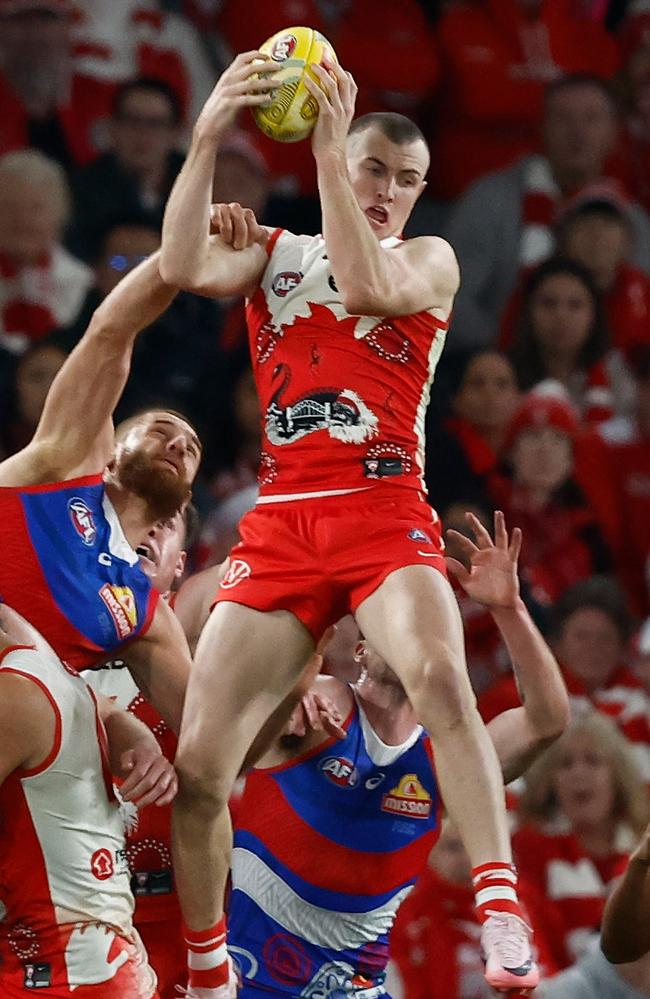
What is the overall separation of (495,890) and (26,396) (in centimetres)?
381

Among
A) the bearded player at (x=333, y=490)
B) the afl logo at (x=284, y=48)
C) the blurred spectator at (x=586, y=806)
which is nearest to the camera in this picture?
the bearded player at (x=333, y=490)

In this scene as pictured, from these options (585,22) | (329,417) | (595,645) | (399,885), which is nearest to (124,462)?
(329,417)

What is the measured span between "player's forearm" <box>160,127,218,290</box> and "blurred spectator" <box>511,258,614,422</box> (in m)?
4.18

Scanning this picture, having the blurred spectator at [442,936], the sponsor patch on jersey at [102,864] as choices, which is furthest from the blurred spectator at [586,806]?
the sponsor patch on jersey at [102,864]

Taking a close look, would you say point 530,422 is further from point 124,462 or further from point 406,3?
point 124,462

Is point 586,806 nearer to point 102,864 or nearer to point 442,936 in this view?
point 442,936

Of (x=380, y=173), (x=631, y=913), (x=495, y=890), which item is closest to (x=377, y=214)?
(x=380, y=173)

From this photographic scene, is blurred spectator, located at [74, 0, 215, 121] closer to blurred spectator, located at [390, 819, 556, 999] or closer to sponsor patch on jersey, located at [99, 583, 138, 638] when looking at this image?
blurred spectator, located at [390, 819, 556, 999]

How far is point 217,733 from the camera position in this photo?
4188mm

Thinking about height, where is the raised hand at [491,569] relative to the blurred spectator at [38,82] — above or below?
below

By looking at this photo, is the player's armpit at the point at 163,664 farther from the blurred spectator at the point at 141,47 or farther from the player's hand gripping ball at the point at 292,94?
the blurred spectator at the point at 141,47

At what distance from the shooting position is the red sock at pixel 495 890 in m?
3.96

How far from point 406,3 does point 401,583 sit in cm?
539

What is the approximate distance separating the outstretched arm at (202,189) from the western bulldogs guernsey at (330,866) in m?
1.33
